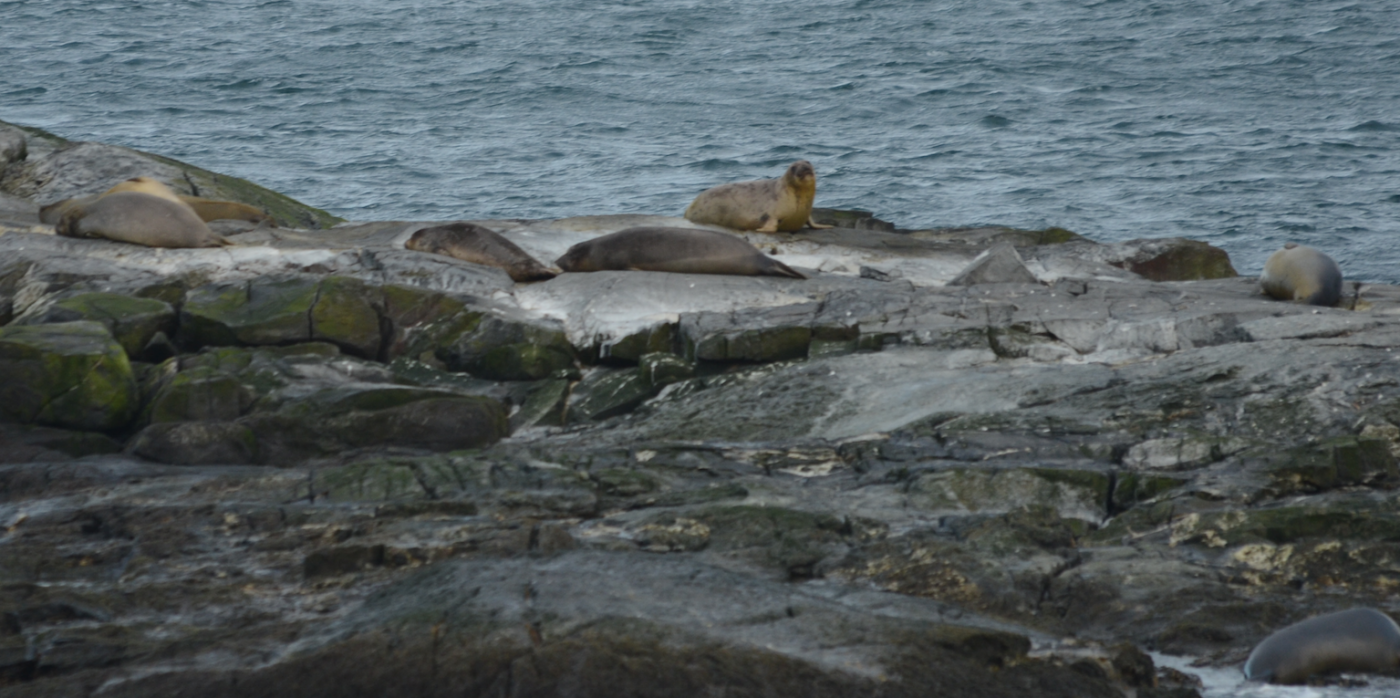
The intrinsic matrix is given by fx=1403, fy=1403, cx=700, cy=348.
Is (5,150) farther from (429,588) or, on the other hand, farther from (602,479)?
(429,588)

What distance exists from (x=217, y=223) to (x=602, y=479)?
7354 mm

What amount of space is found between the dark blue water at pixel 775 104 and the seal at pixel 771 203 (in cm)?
953

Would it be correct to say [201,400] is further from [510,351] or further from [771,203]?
[771,203]

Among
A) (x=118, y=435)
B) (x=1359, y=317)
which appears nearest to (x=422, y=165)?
(x=118, y=435)

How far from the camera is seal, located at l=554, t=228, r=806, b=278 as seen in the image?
11688 mm

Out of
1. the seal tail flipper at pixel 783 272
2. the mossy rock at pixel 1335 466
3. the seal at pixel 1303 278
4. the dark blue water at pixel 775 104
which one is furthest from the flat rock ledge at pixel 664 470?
the dark blue water at pixel 775 104

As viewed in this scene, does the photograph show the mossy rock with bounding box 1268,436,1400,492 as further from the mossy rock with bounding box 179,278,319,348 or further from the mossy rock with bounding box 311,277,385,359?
the mossy rock with bounding box 179,278,319,348

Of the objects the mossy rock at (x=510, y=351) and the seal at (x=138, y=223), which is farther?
the seal at (x=138, y=223)

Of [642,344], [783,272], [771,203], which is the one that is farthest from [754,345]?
[771,203]

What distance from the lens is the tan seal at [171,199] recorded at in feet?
40.8

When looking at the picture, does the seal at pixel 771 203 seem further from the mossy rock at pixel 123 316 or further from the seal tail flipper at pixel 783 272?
the mossy rock at pixel 123 316

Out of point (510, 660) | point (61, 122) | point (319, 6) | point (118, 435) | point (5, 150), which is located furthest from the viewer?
point (319, 6)

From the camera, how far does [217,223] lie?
43.0ft

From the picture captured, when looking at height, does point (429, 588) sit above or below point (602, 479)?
above
